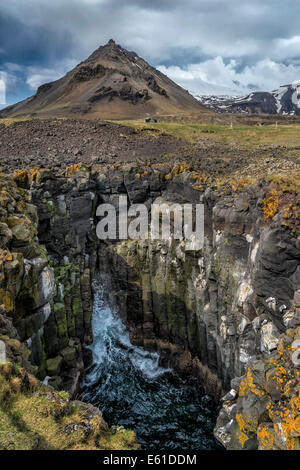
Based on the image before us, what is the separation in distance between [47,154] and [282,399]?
110 ft

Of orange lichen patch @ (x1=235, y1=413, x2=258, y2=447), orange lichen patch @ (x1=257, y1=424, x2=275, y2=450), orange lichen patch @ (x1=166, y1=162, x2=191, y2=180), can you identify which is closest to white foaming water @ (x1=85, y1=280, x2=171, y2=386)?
orange lichen patch @ (x1=166, y1=162, x2=191, y2=180)

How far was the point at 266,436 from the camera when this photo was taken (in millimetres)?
7016

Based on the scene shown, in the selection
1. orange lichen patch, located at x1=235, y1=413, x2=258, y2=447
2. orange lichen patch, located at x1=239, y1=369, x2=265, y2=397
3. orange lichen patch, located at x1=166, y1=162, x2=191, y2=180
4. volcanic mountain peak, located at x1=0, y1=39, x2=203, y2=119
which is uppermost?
volcanic mountain peak, located at x1=0, y1=39, x2=203, y2=119

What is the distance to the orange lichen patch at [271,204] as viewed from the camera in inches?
574

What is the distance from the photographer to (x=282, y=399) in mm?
7527

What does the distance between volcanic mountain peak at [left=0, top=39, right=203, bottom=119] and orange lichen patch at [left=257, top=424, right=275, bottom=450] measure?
71867 mm

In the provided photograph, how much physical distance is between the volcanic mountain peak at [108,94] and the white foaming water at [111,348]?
2135 inches

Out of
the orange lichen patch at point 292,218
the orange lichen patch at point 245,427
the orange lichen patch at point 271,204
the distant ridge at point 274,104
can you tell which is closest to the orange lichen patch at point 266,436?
the orange lichen patch at point 245,427

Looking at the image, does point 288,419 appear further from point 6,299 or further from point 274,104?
point 274,104

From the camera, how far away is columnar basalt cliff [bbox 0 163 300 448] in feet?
44.6

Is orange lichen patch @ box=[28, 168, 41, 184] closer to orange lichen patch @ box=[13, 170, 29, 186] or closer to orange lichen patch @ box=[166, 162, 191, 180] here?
orange lichen patch @ box=[13, 170, 29, 186]
